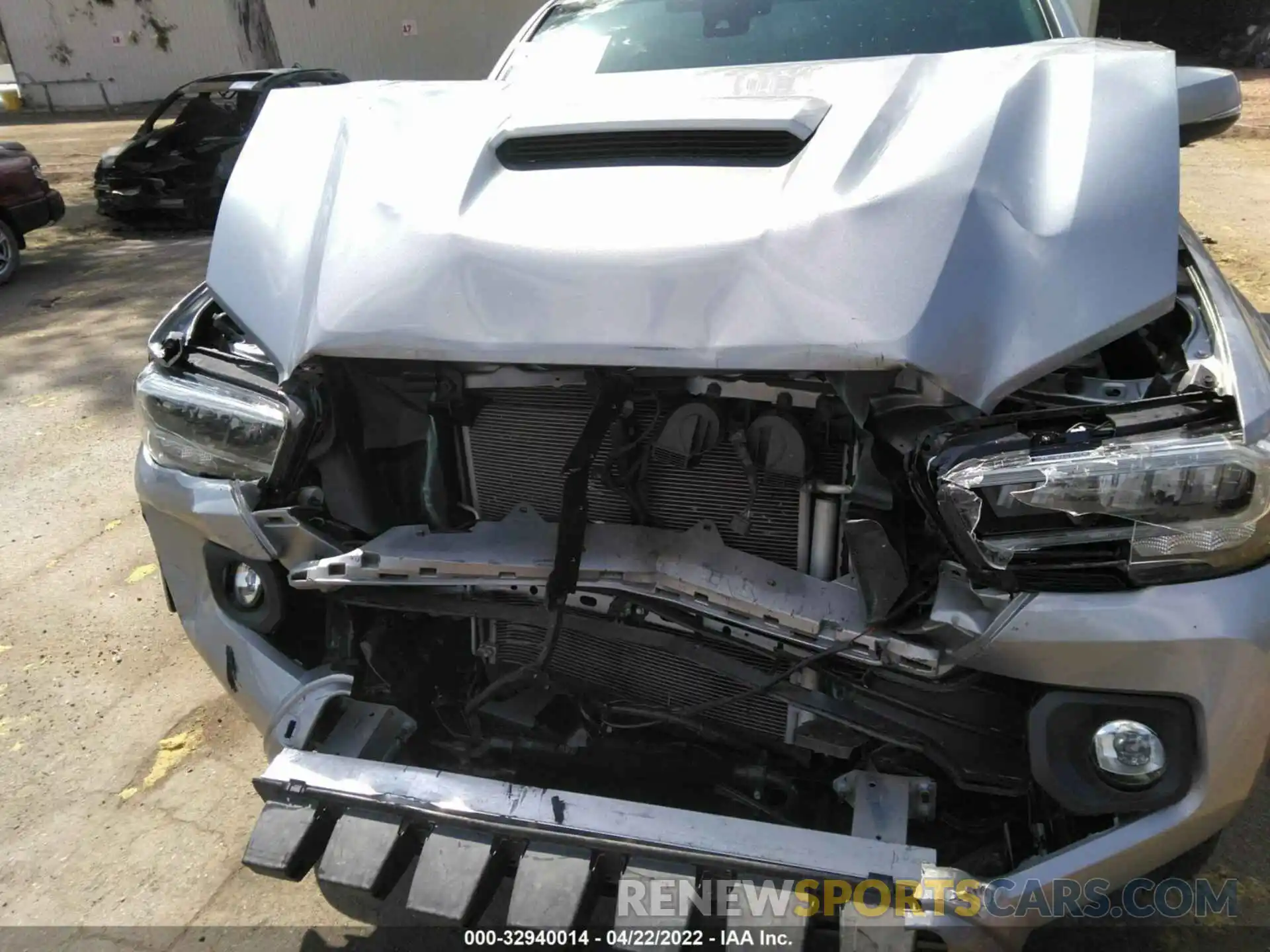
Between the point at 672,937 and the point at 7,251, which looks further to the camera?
the point at 7,251

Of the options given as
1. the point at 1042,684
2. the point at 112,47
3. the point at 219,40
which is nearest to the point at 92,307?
the point at 1042,684

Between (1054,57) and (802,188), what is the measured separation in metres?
0.65

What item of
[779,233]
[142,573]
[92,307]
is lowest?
[92,307]

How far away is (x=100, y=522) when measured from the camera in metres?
4.18

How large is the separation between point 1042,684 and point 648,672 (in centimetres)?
84

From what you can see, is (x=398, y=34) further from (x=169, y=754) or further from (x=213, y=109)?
(x=169, y=754)

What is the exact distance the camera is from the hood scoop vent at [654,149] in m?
1.90

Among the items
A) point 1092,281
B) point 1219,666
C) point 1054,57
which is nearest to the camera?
point 1219,666

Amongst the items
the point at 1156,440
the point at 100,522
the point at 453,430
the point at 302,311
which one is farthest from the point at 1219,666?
the point at 100,522

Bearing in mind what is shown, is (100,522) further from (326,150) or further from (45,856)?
(326,150)

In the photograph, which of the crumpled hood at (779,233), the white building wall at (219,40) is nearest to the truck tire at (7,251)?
the crumpled hood at (779,233)

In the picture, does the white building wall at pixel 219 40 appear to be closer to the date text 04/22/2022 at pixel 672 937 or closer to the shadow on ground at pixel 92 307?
the shadow on ground at pixel 92 307

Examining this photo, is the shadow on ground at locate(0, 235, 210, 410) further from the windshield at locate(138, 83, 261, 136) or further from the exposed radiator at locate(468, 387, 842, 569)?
the exposed radiator at locate(468, 387, 842, 569)

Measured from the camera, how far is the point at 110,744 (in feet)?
9.45
